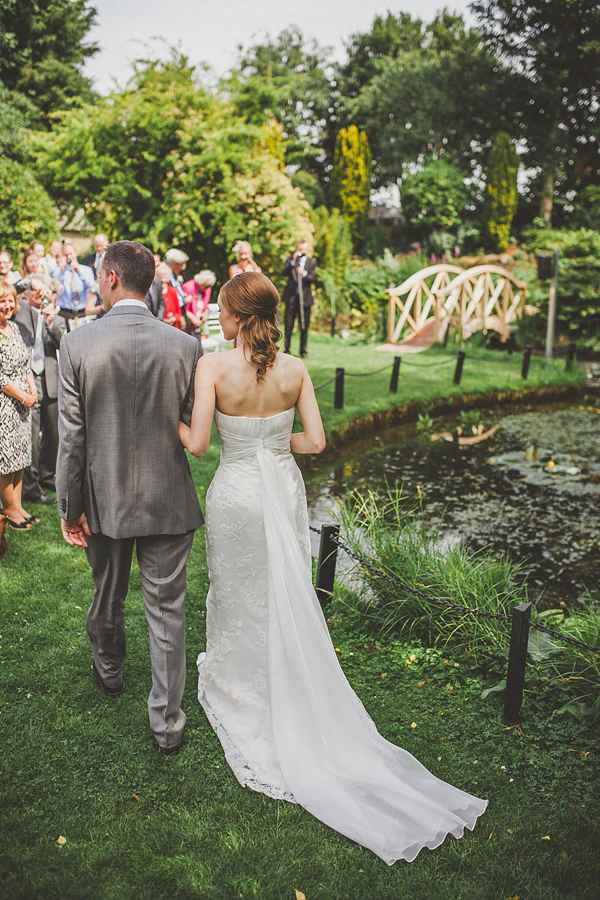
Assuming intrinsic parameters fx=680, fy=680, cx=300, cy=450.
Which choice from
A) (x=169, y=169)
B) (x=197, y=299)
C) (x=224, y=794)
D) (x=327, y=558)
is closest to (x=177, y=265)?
(x=197, y=299)

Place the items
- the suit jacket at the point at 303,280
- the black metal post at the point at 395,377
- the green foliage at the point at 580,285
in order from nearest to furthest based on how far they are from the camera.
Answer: the black metal post at the point at 395,377 < the suit jacket at the point at 303,280 < the green foliage at the point at 580,285

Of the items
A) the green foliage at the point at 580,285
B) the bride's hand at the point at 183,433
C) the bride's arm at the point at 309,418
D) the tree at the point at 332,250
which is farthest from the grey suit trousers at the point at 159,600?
the tree at the point at 332,250

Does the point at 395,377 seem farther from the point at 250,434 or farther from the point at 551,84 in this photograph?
the point at 551,84

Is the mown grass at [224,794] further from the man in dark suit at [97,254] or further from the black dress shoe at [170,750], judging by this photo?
the man in dark suit at [97,254]

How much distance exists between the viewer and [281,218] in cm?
1611

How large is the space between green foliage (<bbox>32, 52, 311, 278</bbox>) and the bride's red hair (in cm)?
1340

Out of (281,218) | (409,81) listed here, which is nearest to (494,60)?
(409,81)

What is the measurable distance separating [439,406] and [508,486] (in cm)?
413

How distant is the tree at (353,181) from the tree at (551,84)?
6944 millimetres

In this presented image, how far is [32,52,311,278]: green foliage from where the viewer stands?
51.2ft

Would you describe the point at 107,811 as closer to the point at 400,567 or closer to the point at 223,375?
the point at 223,375

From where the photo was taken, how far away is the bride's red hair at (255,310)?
2889 millimetres

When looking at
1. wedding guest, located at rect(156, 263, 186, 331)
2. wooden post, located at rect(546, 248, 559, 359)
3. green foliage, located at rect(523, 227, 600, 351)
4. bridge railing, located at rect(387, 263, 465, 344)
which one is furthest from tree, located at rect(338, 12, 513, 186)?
wedding guest, located at rect(156, 263, 186, 331)

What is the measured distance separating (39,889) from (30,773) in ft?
2.07
